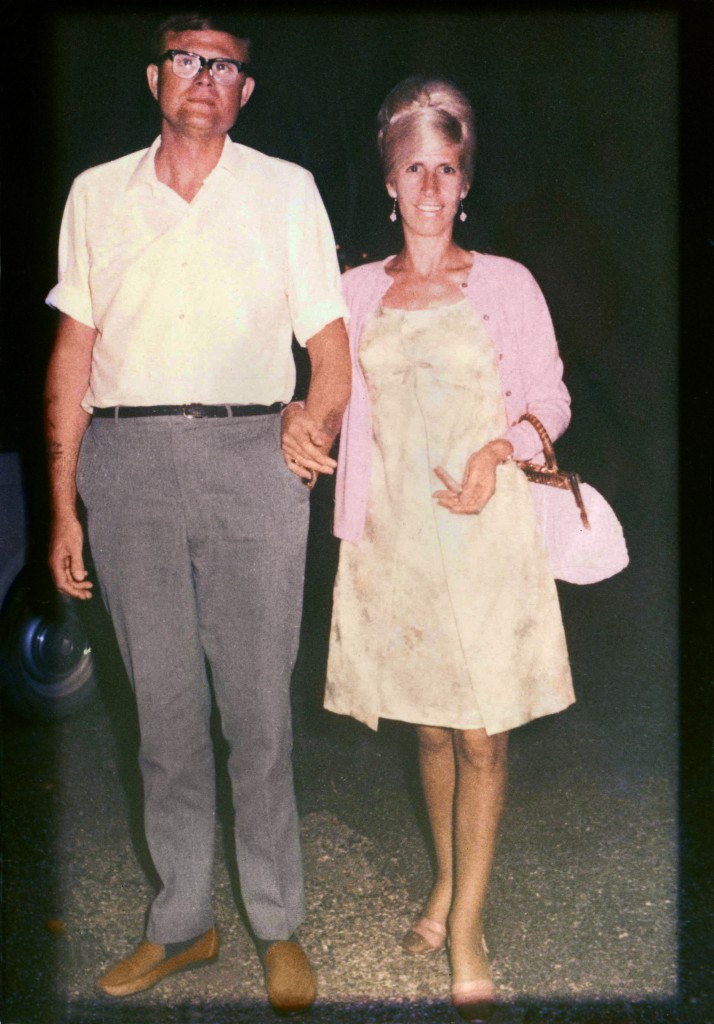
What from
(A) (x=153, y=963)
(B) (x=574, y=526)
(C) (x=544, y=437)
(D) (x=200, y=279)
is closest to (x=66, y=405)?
(D) (x=200, y=279)

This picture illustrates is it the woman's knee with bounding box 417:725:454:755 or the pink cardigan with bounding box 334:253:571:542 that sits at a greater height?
the pink cardigan with bounding box 334:253:571:542

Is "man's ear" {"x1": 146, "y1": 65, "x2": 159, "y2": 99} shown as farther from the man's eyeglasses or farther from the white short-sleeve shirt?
the white short-sleeve shirt

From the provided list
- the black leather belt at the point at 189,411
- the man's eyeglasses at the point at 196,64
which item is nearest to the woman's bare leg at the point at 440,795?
the black leather belt at the point at 189,411

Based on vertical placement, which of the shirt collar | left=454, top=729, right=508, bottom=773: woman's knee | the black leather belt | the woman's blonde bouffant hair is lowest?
left=454, top=729, right=508, bottom=773: woman's knee

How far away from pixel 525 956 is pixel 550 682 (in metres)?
0.82

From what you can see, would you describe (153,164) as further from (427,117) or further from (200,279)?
(427,117)

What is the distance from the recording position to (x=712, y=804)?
3744mm

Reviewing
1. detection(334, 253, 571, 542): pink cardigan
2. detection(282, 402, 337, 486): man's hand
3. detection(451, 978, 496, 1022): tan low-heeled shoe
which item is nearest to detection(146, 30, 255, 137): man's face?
detection(334, 253, 571, 542): pink cardigan

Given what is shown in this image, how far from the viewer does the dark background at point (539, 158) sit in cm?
284

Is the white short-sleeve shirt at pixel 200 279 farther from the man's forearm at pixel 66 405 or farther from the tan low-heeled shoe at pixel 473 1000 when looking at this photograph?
the tan low-heeled shoe at pixel 473 1000

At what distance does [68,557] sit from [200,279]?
34.4 inches

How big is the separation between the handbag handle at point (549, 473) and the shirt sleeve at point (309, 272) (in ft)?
2.02

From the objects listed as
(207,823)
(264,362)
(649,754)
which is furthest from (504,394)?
(649,754)

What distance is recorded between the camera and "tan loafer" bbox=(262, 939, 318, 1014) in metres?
2.83
